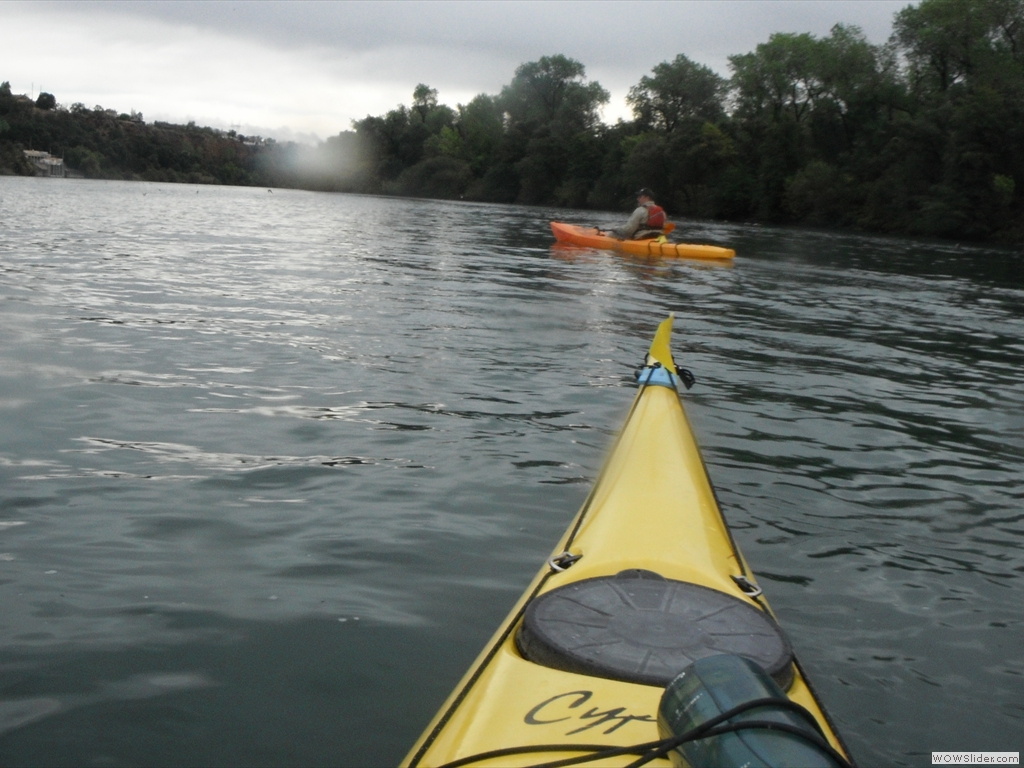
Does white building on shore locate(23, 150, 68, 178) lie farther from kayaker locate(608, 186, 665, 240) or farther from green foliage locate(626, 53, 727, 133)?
kayaker locate(608, 186, 665, 240)

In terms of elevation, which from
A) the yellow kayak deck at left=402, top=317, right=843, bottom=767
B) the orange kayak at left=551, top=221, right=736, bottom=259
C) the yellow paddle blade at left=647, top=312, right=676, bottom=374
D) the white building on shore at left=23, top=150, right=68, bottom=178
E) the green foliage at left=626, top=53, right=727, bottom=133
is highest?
the green foliage at left=626, top=53, right=727, bottom=133

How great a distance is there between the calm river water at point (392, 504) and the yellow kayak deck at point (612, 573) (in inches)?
21.9

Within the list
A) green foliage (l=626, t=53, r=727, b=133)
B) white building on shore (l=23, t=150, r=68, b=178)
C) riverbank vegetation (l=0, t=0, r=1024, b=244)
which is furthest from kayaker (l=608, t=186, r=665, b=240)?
white building on shore (l=23, t=150, r=68, b=178)

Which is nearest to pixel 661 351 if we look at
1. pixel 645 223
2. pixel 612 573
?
pixel 612 573

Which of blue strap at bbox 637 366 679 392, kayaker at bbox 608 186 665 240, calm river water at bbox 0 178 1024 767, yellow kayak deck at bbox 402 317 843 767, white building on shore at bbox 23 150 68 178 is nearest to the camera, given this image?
yellow kayak deck at bbox 402 317 843 767

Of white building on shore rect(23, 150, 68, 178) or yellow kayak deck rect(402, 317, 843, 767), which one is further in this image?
white building on shore rect(23, 150, 68, 178)

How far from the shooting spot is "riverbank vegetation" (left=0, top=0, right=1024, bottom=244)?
39156 millimetres

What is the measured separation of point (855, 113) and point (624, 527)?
53602 millimetres

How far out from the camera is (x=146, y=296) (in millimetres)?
9969

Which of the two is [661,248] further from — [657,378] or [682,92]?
[682,92]

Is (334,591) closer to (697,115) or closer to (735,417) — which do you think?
(735,417)

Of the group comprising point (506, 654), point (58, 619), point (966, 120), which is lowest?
point (58, 619)

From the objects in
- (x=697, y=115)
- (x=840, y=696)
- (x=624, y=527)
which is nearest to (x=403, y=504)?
(x=624, y=527)

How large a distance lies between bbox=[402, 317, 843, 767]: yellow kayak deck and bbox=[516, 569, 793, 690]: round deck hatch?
0.04 metres
